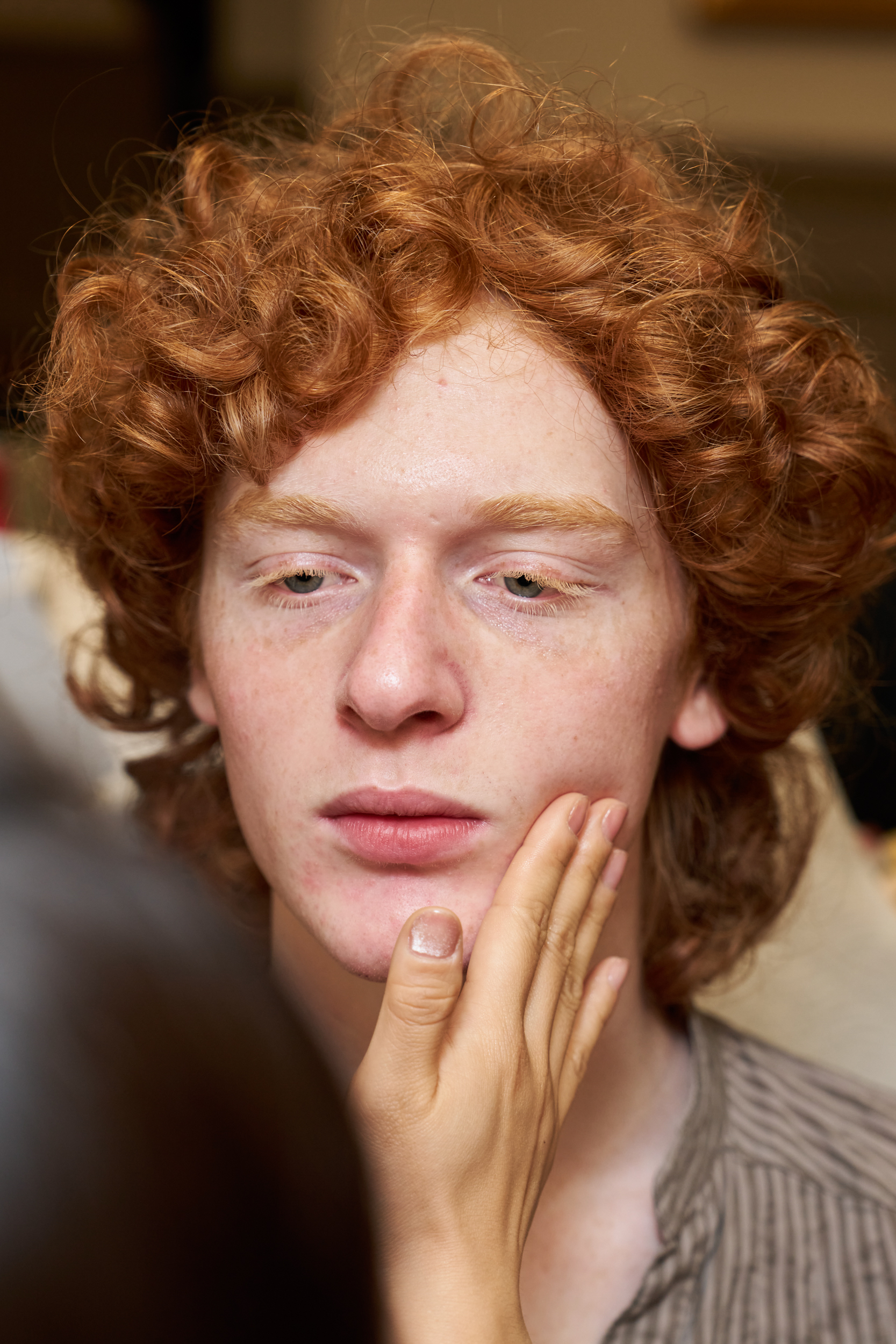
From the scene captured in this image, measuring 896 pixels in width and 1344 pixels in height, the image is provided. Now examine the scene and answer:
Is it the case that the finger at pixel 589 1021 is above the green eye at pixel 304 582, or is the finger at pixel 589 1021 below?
below

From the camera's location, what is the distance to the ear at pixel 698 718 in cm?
115

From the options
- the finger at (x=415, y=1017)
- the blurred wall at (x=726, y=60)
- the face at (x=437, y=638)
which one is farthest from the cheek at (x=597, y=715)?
the blurred wall at (x=726, y=60)

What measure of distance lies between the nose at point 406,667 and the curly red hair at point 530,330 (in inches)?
6.6

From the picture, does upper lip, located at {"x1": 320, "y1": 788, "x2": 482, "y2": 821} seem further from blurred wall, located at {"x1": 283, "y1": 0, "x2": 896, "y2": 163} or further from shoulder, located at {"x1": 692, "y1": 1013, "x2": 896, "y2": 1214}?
blurred wall, located at {"x1": 283, "y1": 0, "x2": 896, "y2": 163}

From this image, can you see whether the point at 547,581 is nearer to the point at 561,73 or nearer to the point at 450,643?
the point at 450,643

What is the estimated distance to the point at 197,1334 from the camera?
0.82 feet

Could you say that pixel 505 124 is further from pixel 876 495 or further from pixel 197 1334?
pixel 197 1334

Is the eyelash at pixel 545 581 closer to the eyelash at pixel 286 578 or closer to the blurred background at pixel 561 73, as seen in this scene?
the eyelash at pixel 286 578

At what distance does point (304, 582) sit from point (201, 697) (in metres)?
0.27

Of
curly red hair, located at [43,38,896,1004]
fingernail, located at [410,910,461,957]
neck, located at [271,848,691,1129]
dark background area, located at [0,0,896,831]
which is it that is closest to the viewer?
fingernail, located at [410,910,461,957]

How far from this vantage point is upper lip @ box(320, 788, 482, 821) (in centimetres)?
91

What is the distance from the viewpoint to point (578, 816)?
0.95m

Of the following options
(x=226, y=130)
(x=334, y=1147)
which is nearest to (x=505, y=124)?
(x=226, y=130)

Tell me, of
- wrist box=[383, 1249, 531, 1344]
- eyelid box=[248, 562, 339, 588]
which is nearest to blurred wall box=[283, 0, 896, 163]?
eyelid box=[248, 562, 339, 588]
